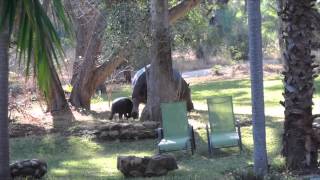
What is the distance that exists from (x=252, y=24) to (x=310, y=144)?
2048 millimetres

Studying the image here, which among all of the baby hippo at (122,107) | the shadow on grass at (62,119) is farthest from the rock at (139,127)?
the baby hippo at (122,107)

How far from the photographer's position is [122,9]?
16.7m

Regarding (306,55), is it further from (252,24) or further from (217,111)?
(217,111)

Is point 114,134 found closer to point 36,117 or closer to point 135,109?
point 135,109

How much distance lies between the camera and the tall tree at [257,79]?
7.95 meters

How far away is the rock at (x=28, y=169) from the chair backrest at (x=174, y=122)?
3.38 m

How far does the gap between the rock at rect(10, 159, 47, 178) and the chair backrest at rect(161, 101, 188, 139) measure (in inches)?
133

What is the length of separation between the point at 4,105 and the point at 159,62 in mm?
7694

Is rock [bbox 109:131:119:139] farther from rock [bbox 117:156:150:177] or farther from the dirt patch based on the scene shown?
the dirt patch

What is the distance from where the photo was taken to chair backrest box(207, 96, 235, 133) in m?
12.0

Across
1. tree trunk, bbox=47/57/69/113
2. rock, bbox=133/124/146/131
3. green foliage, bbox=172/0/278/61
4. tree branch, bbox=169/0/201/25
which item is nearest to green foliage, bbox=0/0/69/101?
rock, bbox=133/124/146/131

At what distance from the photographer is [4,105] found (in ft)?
26.8

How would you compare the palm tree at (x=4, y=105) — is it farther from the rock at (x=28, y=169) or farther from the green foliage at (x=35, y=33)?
the green foliage at (x=35, y=33)

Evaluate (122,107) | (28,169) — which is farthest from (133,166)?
(122,107)
